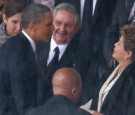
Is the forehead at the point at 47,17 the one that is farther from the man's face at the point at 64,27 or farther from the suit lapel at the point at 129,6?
the suit lapel at the point at 129,6

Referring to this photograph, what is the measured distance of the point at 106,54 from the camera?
10398 mm

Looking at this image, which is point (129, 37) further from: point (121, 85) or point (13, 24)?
point (13, 24)

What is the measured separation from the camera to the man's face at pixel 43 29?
28.9 feet

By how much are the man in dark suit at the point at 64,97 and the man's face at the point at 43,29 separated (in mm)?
902

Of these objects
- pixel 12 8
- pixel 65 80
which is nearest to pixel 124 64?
pixel 65 80

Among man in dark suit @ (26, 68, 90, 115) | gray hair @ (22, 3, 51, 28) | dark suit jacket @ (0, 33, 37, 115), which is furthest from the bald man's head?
gray hair @ (22, 3, 51, 28)

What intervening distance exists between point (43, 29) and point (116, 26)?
176 centimetres

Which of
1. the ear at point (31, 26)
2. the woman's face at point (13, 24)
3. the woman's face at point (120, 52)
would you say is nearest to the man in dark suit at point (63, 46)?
the woman's face at point (13, 24)

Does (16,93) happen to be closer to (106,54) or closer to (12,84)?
(12,84)

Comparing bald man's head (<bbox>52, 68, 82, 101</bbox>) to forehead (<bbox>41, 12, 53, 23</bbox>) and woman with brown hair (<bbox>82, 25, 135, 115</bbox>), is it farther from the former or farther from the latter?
forehead (<bbox>41, 12, 53, 23</bbox>)

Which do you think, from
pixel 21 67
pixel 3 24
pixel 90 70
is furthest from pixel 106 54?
pixel 21 67

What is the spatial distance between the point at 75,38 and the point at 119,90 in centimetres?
131

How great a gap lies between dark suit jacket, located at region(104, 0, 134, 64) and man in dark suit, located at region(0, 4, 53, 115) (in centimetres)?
178

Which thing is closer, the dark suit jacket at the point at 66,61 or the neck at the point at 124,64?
the neck at the point at 124,64
